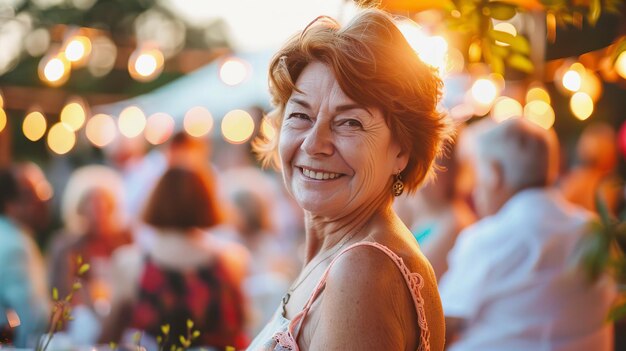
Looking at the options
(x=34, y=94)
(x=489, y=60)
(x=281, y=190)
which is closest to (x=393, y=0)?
(x=489, y=60)

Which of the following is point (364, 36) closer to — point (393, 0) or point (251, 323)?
point (393, 0)

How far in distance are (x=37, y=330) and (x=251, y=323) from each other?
3.85 ft

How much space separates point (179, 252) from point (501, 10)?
2674mm

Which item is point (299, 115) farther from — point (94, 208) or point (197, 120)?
point (197, 120)

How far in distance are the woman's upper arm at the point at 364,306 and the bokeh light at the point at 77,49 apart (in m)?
4.76

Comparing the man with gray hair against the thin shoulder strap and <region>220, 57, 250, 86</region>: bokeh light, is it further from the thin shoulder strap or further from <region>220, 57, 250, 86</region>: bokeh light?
<region>220, 57, 250, 86</region>: bokeh light

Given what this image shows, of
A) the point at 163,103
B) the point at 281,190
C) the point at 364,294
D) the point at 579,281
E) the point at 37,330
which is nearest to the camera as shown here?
the point at 364,294

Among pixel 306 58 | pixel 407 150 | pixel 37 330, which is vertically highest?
pixel 306 58

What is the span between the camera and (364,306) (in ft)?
5.27

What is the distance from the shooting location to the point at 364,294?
162cm

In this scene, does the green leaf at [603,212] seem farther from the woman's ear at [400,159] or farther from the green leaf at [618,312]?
the woman's ear at [400,159]

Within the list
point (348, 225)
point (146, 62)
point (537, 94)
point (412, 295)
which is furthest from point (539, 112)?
point (412, 295)

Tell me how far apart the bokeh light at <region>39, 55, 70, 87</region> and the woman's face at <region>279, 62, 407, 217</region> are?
14.2 ft

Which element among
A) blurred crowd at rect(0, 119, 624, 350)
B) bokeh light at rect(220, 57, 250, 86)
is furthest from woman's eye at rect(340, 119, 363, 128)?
bokeh light at rect(220, 57, 250, 86)
